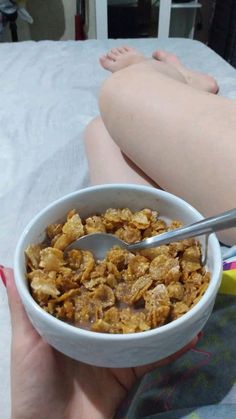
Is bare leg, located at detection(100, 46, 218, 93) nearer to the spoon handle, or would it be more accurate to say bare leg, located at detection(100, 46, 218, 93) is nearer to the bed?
the bed

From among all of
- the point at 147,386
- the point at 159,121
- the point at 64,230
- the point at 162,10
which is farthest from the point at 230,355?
the point at 162,10

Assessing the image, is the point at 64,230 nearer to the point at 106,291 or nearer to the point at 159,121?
the point at 106,291

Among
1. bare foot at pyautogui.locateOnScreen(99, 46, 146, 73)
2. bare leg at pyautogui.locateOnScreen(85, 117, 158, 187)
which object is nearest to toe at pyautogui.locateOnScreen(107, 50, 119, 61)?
bare foot at pyautogui.locateOnScreen(99, 46, 146, 73)

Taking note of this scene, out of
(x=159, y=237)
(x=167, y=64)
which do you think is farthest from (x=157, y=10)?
(x=159, y=237)

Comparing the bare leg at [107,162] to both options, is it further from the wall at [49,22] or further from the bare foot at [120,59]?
the wall at [49,22]

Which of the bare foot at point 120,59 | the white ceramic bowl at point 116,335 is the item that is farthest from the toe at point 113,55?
the white ceramic bowl at point 116,335

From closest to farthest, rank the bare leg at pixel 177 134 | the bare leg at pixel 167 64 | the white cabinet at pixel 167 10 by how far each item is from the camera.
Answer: the bare leg at pixel 177 134 < the bare leg at pixel 167 64 < the white cabinet at pixel 167 10

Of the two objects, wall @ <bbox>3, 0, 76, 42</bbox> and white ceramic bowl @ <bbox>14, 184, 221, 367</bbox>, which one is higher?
white ceramic bowl @ <bbox>14, 184, 221, 367</bbox>
